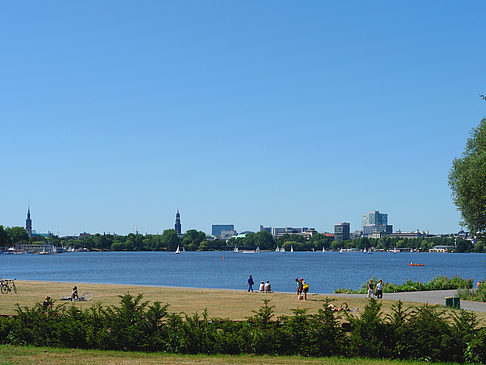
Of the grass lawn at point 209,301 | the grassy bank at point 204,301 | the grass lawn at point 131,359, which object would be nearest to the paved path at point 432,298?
the grass lawn at point 209,301

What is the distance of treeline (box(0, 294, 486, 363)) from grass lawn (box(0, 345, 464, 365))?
672 mm

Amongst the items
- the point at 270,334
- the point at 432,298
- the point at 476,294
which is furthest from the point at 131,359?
the point at 476,294

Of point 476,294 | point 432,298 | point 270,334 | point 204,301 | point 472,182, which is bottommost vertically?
point 204,301

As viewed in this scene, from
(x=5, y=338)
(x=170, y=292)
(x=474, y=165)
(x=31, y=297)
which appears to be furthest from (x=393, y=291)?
(x=5, y=338)

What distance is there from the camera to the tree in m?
48.7

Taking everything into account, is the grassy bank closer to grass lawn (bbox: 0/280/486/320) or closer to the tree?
grass lawn (bbox: 0/280/486/320)

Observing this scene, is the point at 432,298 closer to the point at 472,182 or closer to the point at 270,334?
the point at 472,182

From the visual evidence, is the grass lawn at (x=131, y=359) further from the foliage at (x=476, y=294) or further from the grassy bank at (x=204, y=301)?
the foliage at (x=476, y=294)

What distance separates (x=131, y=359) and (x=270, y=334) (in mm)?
4855

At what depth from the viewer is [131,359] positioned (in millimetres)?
20078

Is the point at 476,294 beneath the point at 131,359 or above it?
beneath

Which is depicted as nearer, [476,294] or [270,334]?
[270,334]

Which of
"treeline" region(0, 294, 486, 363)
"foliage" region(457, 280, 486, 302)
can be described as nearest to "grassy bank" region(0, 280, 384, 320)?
"foliage" region(457, 280, 486, 302)

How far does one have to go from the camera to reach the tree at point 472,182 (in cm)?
4869
